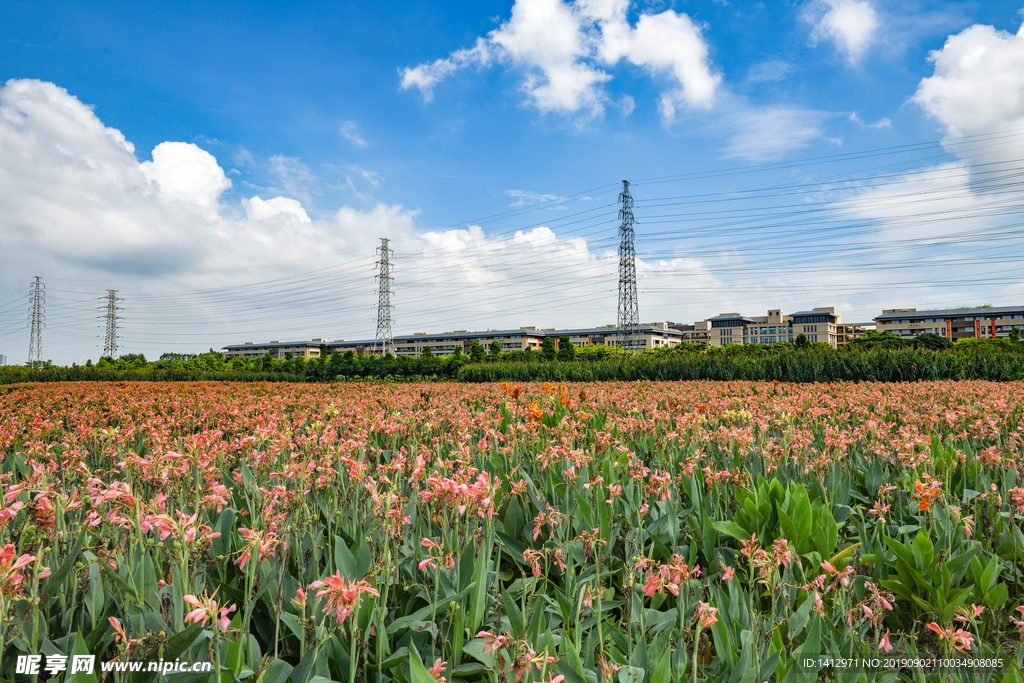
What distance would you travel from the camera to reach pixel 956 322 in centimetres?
10881

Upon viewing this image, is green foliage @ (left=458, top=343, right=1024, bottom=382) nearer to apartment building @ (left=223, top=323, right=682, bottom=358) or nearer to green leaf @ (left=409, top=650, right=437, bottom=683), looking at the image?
green leaf @ (left=409, top=650, right=437, bottom=683)

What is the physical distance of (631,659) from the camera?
149cm

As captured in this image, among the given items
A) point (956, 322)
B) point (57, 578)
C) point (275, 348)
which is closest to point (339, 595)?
point (57, 578)

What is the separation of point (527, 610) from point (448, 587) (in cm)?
32

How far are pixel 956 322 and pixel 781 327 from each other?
33.4 m

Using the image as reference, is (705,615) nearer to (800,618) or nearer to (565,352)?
(800,618)

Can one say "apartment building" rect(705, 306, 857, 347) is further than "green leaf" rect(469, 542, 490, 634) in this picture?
Yes

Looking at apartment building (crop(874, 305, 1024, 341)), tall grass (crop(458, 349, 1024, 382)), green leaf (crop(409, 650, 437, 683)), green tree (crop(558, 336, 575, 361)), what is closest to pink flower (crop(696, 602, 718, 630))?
green leaf (crop(409, 650, 437, 683))

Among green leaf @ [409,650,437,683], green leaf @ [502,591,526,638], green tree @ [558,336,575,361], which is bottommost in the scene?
green leaf @ [502,591,526,638]

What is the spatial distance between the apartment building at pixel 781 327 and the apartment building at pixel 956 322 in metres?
10.6

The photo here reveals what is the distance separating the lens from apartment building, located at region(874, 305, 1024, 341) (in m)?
105

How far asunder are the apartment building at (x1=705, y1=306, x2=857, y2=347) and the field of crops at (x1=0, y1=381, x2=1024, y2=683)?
130 meters

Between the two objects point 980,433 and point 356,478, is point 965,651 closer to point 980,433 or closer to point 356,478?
point 356,478

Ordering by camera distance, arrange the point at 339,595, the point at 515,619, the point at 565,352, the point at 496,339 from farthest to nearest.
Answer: the point at 496,339, the point at 565,352, the point at 515,619, the point at 339,595
